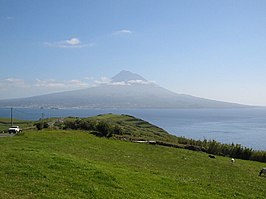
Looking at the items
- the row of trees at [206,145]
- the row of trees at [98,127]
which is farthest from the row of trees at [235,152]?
the row of trees at [98,127]

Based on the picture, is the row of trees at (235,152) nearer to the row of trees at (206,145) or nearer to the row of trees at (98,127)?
the row of trees at (206,145)

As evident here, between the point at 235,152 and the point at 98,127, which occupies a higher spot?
the point at 98,127

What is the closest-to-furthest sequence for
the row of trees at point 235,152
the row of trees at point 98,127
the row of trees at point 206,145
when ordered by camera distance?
the row of trees at point 235,152, the row of trees at point 206,145, the row of trees at point 98,127

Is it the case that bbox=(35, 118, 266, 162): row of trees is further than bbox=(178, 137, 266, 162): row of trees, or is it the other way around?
bbox=(35, 118, 266, 162): row of trees

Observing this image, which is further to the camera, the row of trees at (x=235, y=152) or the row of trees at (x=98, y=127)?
the row of trees at (x=98, y=127)

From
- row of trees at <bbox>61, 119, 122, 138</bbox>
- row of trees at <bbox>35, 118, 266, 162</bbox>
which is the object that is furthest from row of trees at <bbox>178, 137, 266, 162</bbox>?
row of trees at <bbox>61, 119, 122, 138</bbox>

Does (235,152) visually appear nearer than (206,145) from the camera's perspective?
Yes

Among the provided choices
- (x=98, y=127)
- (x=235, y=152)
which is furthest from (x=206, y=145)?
(x=98, y=127)

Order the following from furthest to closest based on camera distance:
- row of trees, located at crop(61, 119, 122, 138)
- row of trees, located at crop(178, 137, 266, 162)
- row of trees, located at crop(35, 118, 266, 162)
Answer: row of trees, located at crop(61, 119, 122, 138), row of trees, located at crop(35, 118, 266, 162), row of trees, located at crop(178, 137, 266, 162)

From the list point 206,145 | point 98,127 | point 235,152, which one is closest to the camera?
point 235,152

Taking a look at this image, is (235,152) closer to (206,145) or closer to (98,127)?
(206,145)

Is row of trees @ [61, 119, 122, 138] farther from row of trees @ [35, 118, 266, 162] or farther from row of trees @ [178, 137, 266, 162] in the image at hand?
row of trees @ [178, 137, 266, 162]

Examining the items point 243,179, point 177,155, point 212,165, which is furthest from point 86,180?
point 177,155

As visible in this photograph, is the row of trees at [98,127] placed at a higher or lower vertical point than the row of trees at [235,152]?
higher
